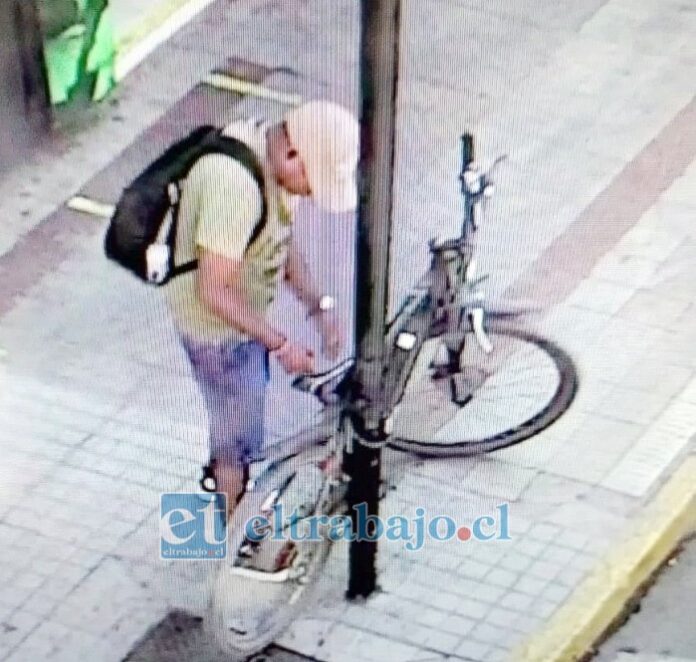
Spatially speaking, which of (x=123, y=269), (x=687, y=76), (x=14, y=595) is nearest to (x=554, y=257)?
(x=687, y=76)

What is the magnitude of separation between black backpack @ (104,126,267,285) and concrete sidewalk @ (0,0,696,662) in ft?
0.91

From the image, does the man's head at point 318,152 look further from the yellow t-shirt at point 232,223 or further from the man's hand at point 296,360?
the man's hand at point 296,360

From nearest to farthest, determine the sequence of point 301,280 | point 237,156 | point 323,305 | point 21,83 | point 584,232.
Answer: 1. point 237,156
2. point 301,280
3. point 323,305
4. point 21,83
5. point 584,232

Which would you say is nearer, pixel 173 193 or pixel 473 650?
pixel 173 193

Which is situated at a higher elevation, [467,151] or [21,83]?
[467,151]

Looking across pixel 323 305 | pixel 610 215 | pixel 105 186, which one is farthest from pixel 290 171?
pixel 610 215

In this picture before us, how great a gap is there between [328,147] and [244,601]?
120cm

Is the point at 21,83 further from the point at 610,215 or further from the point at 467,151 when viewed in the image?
the point at 610,215

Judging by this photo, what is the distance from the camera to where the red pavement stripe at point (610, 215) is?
5227mm

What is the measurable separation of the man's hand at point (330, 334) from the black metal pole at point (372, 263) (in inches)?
5.2

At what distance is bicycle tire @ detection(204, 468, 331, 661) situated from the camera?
14.0 feet

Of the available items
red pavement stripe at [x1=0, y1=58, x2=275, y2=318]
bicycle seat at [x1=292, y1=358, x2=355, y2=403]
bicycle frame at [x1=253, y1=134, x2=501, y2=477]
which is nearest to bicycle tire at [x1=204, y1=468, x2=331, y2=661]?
bicycle frame at [x1=253, y1=134, x2=501, y2=477]

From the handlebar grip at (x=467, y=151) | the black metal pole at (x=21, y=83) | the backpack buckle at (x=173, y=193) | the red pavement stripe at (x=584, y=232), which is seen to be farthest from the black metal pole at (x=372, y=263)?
the black metal pole at (x=21, y=83)

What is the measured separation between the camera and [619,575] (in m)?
4.45
